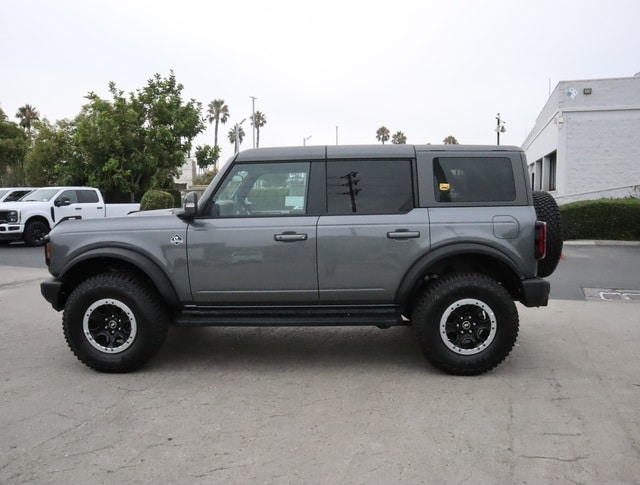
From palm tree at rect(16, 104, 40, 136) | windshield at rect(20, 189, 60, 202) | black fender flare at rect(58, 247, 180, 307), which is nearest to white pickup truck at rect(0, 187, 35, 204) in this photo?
windshield at rect(20, 189, 60, 202)

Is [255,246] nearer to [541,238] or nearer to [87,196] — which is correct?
[541,238]

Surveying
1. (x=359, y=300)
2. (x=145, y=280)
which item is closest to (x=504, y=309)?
(x=359, y=300)

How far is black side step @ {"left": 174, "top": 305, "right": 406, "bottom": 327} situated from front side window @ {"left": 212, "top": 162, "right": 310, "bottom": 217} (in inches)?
33.6

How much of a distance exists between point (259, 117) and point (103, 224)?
93.0m

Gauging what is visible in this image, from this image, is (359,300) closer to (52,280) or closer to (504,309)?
(504,309)

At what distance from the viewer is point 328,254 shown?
4820 millimetres

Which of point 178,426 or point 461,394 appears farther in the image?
point 461,394

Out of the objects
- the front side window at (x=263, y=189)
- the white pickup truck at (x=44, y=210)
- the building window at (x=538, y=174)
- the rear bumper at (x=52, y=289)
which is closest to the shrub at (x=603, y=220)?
the front side window at (x=263, y=189)

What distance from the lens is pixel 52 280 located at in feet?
16.8

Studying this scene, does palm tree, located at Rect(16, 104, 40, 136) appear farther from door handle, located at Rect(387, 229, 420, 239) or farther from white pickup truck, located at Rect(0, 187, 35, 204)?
door handle, located at Rect(387, 229, 420, 239)

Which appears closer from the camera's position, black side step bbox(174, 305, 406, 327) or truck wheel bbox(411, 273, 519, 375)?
truck wheel bbox(411, 273, 519, 375)

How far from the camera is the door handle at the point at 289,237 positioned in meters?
4.81

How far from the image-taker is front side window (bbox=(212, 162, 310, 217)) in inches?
197

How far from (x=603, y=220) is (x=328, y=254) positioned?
1305 centimetres
